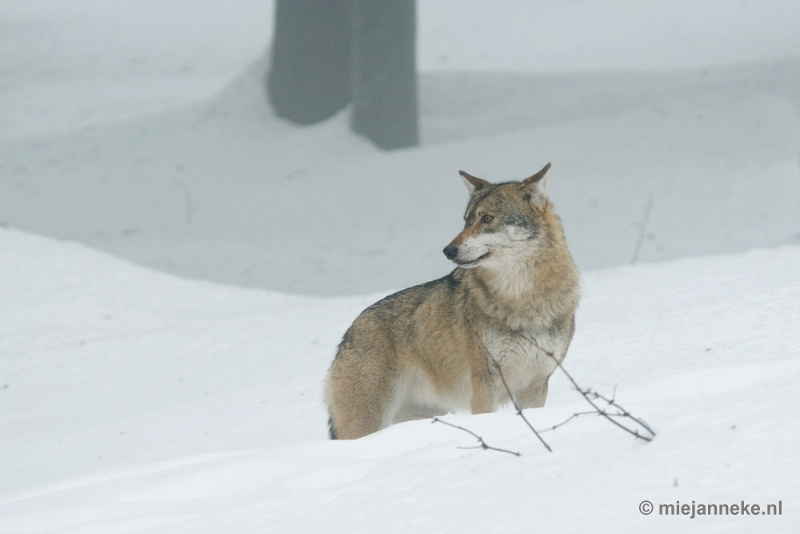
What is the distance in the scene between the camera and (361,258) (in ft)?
47.9

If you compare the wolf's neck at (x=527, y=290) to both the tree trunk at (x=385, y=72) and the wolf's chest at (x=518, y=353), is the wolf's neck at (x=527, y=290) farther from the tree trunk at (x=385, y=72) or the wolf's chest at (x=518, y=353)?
the tree trunk at (x=385, y=72)

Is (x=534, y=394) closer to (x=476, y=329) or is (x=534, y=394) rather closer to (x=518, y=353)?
(x=518, y=353)

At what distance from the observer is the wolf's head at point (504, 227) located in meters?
5.02

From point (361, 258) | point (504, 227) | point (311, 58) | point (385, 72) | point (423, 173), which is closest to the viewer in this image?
point (504, 227)

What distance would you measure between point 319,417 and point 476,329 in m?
1.80

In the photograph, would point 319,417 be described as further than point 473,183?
Yes

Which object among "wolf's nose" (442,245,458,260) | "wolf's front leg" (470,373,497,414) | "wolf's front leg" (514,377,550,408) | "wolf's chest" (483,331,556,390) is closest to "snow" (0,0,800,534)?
"wolf's front leg" (514,377,550,408)

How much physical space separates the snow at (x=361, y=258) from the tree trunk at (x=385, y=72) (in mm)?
574

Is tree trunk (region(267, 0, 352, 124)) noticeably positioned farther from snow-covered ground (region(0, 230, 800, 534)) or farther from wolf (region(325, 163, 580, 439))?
wolf (region(325, 163, 580, 439))

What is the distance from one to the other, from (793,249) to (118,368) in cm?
663

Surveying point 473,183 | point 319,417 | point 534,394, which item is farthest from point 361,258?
point 534,394

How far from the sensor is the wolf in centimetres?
500

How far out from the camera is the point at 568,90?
1973 centimetres

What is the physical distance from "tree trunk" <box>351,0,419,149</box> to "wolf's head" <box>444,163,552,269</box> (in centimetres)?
1278
